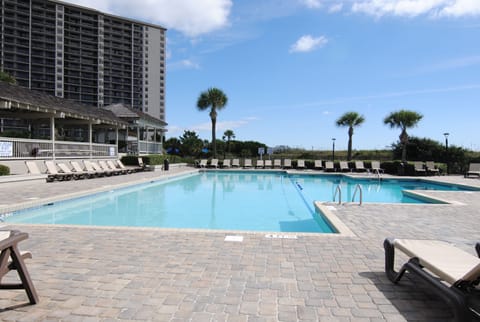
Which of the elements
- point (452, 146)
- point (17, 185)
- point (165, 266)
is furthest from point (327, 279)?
point (452, 146)

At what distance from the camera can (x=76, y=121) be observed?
722 inches

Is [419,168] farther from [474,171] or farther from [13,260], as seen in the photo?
[13,260]

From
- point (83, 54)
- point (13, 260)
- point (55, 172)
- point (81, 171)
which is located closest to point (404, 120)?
point (81, 171)

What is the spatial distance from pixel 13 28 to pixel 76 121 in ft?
209

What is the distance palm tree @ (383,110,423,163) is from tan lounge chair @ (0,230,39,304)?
25060mm

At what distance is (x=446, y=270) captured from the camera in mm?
2352

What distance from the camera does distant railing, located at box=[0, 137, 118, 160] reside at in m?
12.4

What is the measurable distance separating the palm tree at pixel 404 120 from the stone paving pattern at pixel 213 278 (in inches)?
834

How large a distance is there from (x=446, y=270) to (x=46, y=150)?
1630 cm

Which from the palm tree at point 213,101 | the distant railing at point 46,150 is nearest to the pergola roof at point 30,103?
the distant railing at point 46,150

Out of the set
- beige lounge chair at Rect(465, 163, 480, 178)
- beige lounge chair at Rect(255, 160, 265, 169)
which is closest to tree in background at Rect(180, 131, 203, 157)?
beige lounge chair at Rect(255, 160, 265, 169)

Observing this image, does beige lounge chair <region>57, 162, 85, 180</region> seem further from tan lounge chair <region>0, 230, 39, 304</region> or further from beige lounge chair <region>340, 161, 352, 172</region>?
beige lounge chair <region>340, 161, 352, 172</region>

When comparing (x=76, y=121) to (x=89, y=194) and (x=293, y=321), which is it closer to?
(x=89, y=194)

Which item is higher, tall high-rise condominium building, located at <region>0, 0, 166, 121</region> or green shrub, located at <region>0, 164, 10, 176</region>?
tall high-rise condominium building, located at <region>0, 0, 166, 121</region>
